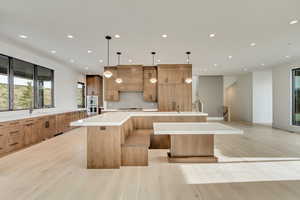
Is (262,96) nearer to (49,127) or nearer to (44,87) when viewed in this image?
(49,127)

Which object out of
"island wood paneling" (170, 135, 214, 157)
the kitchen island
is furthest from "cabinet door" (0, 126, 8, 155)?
"island wood paneling" (170, 135, 214, 157)

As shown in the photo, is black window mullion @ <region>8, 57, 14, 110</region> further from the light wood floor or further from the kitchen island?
the kitchen island

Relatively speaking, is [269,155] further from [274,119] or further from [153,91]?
[274,119]

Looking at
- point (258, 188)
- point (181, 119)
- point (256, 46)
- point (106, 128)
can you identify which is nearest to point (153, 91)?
point (181, 119)

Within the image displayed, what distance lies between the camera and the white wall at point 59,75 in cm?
527

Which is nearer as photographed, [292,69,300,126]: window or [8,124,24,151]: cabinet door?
[8,124,24,151]: cabinet door

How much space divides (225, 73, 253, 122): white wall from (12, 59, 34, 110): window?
→ 10.8 m

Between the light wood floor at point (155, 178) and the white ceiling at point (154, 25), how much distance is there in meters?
2.94

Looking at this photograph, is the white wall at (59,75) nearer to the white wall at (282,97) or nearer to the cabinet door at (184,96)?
the cabinet door at (184,96)

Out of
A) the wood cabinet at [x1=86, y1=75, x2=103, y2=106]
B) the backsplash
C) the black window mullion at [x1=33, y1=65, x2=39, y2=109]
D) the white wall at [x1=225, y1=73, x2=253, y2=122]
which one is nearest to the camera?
the black window mullion at [x1=33, y1=65, x2=39, y2=109]

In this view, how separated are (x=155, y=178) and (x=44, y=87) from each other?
6089 millimetres

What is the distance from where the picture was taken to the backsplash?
26.6 feet

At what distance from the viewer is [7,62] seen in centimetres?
517

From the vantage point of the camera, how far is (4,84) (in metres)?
5.04
